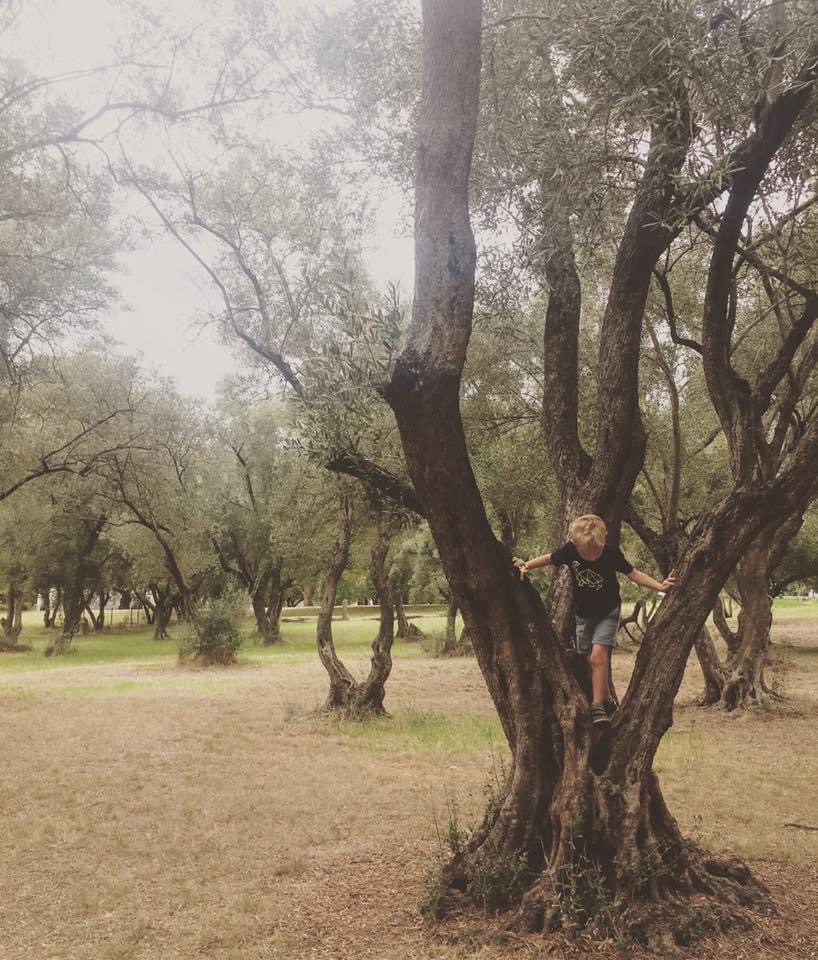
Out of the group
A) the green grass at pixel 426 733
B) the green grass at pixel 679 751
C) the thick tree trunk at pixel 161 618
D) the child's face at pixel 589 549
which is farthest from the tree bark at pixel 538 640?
the thick tree trunk at pixel 161 618

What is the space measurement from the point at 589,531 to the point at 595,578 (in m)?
0.44

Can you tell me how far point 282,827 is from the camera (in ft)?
26.3

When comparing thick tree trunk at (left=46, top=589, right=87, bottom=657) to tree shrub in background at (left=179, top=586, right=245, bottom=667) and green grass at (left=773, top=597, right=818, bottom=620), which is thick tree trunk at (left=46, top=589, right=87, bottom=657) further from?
green grass at (left=773, top=597, right=818, bottom=620)

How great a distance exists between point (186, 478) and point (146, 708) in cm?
1354

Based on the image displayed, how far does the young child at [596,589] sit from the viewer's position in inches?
224

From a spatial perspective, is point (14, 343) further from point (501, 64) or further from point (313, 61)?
point (501, 64)

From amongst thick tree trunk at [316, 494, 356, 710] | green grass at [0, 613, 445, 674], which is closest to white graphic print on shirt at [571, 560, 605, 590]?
thick tree trunk at [316, 494, 356, 710]

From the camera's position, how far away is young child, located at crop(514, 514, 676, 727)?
570 cm

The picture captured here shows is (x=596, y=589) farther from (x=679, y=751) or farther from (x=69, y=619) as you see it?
(x=69, y=619)

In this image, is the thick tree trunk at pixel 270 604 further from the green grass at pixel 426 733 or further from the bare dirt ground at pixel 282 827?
the green grass at pixel 426 733

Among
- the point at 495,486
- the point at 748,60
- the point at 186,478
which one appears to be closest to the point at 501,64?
the point at 748,60

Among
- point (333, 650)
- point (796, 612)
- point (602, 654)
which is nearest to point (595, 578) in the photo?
point (602, 654)

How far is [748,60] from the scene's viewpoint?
18.6 ft

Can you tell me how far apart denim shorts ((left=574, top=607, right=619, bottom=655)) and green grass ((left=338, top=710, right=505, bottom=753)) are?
21.5ft
